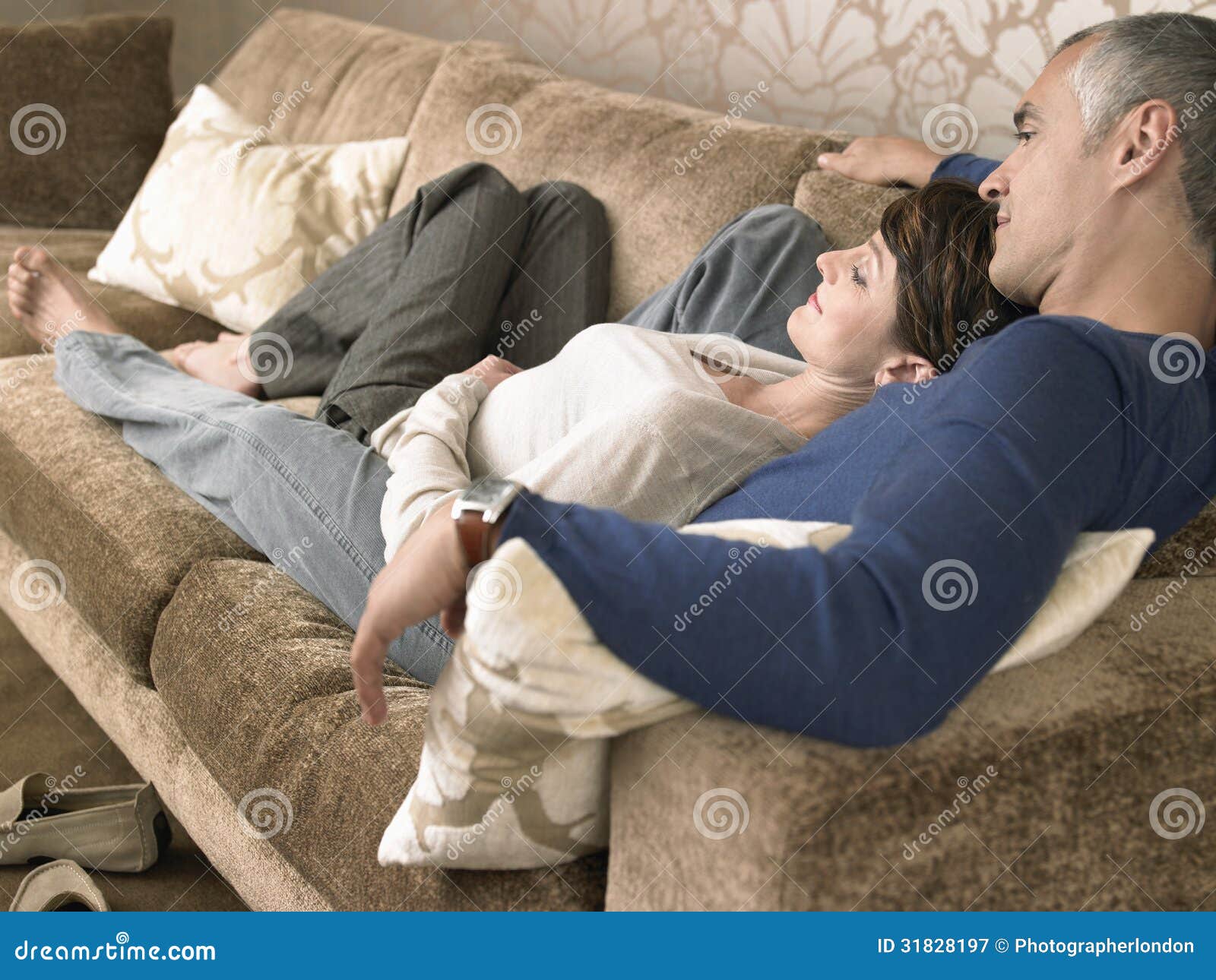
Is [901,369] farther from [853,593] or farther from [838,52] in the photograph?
[838,52]

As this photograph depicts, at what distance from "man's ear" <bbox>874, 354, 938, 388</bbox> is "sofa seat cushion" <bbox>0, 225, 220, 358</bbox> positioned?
1.56 metres

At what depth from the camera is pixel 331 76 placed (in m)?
2.74

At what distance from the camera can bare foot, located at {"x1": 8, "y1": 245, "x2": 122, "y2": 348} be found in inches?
81.5

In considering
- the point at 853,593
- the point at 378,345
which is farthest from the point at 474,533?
the point at 378,345

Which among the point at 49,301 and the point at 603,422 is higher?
the point at 603,422

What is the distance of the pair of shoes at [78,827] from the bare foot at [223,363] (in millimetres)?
718

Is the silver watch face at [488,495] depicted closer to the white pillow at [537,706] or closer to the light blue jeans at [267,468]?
the white pillow at [537,706]

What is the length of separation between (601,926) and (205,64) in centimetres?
408

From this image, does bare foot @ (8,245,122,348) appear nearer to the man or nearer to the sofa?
the sofa

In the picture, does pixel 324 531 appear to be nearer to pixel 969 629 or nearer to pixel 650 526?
pixel 650 526

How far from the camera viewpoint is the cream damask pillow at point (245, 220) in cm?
231

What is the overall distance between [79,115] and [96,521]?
1721mm

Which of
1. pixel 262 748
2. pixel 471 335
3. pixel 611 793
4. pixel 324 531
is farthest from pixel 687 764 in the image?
pixel 471 335

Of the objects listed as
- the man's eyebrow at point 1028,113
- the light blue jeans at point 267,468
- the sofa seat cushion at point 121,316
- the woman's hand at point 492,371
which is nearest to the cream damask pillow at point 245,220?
the sofa seat cushion at point 121,316
